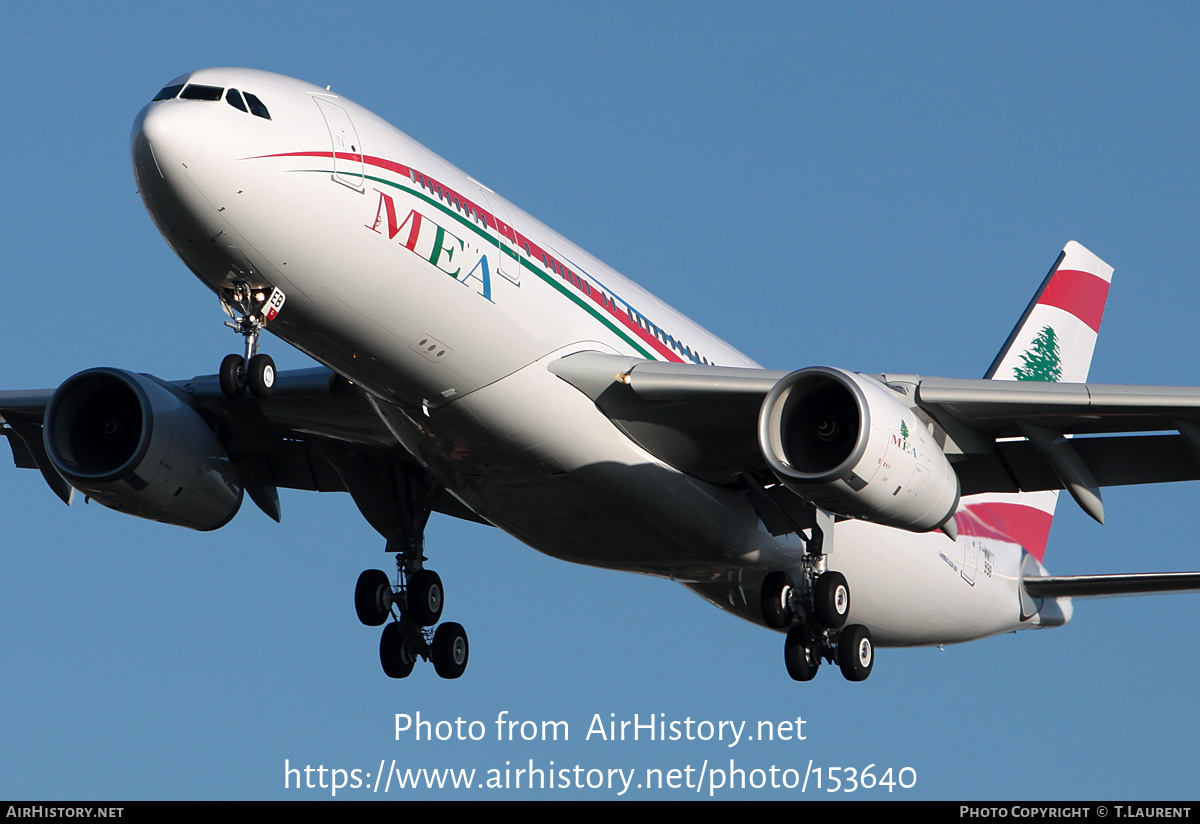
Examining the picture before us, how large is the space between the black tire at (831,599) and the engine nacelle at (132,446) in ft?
29.2

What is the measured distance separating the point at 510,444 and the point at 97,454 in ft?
24.1

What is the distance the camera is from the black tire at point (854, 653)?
69.9 ft

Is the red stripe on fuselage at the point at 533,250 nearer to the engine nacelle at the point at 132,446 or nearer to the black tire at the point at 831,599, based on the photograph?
the black tire at the point at 831,599

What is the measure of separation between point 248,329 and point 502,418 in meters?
3.24

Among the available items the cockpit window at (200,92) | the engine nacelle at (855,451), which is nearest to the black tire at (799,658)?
the engine nacelle at (855,451)

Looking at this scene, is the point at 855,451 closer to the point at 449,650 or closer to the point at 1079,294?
the point at 449,650

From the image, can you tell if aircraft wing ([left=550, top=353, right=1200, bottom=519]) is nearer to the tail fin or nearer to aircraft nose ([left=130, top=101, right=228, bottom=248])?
aircraft nose ([left=130, top=101, right=228, bottom=248])

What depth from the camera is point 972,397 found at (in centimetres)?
1898

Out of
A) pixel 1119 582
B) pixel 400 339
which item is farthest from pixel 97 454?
pixel 1119 582

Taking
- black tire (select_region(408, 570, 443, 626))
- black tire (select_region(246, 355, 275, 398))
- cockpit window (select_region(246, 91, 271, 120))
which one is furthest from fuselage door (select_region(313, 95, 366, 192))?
black tire (select_region(408, 570, 443, 626))

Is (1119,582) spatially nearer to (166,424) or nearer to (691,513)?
(691,513)

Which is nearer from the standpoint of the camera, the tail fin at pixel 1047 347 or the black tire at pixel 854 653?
the black tire at pixel 854 653

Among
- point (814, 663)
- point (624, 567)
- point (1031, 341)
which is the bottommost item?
point (814, 663)

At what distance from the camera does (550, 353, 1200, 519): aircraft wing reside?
18.7m
